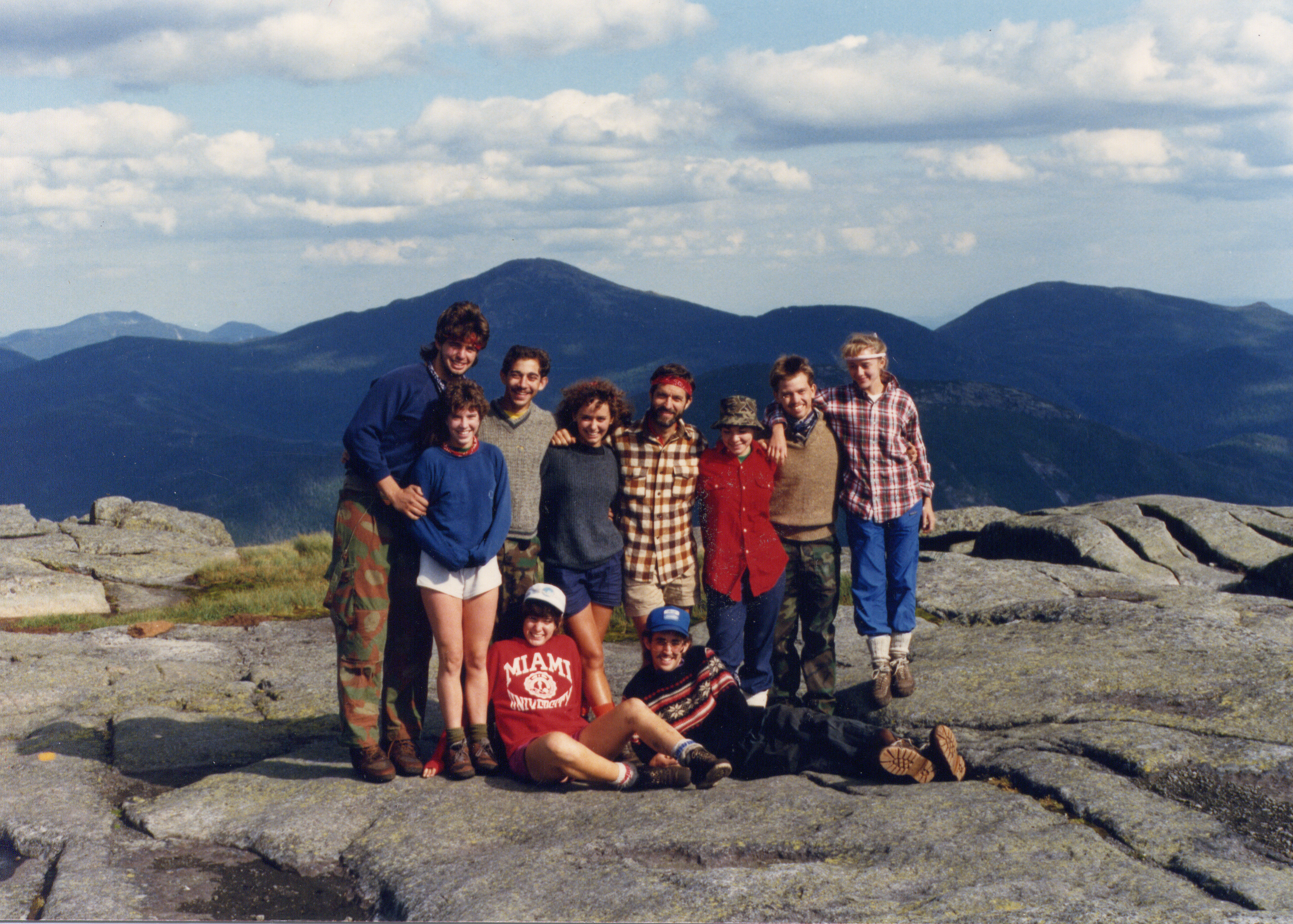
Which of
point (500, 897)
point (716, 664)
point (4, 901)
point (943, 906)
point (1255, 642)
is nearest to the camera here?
point (943, 906)

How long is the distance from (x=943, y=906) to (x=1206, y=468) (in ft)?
608

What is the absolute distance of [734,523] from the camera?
7090 millimetres

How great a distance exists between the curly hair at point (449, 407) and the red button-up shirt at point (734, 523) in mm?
1697

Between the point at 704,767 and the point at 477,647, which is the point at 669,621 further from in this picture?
the point at 477,647

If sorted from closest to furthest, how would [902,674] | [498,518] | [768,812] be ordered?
[768,812], [498,518], [902,674]

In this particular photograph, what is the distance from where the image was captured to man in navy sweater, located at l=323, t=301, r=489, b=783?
20.3 ft

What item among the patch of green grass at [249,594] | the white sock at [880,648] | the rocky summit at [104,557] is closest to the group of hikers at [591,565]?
the white sock at [880,648]

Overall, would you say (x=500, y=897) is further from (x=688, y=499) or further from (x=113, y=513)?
(x=113, y=513)

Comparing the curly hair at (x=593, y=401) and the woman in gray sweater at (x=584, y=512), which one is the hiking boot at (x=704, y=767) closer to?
the woman in gray sweater at (x=584, y=512)

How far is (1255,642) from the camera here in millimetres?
7969

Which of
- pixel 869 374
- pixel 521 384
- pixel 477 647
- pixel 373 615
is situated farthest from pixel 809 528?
pixel 373 615

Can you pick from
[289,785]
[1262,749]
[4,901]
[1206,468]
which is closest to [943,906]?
[1262,749]

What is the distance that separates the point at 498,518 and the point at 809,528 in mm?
2361

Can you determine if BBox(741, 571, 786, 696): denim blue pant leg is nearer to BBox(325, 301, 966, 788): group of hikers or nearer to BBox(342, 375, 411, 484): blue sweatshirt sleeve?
BBox(325, 301, 966, 788): group of hikers
